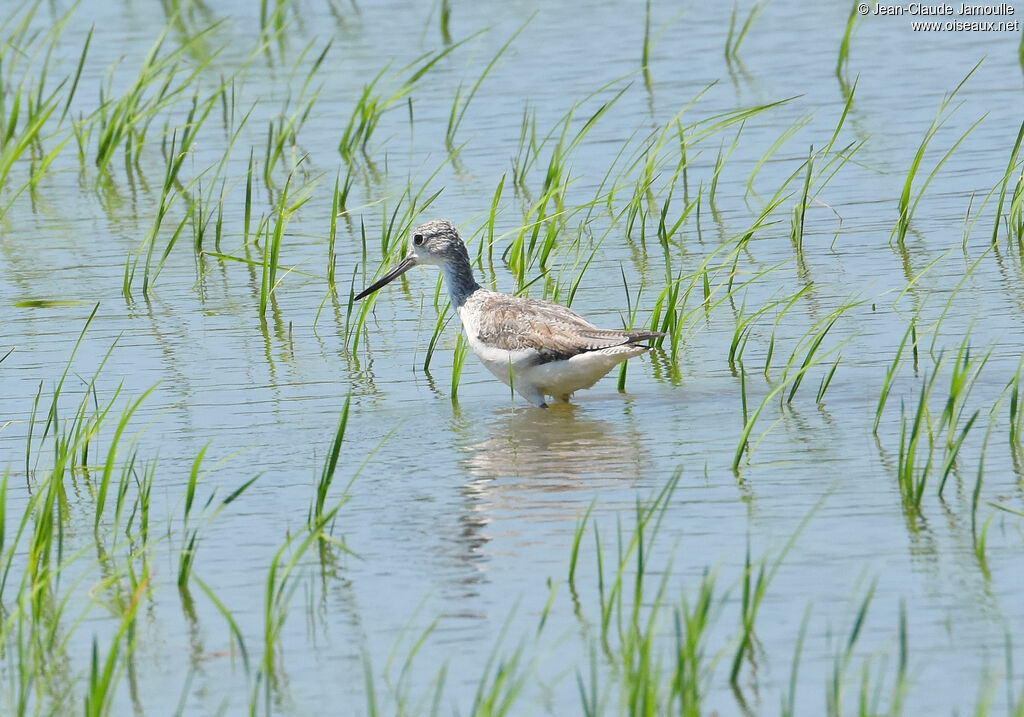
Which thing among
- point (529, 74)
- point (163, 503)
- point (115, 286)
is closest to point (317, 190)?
point (115, 286)

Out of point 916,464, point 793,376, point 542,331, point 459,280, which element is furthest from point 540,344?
point 916,464

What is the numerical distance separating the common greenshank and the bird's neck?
8.4 inches

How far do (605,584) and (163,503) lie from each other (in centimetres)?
216

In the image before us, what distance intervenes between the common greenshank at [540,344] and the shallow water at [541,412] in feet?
0.68

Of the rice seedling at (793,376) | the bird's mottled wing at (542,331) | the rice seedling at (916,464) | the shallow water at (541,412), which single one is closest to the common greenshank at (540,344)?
the bird's mottled wing at (542,331)

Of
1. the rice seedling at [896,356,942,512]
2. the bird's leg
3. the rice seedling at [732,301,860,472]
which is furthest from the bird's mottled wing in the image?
the rice seedling at [896,356,942,512]

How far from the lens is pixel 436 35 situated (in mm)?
18312

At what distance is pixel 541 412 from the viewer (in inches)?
321

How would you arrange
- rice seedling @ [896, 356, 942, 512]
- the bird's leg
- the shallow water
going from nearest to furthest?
the shallow water → rice seedling @ [896, 356, 942, 512] → the bird's leg

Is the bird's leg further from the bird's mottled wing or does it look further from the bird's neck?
the bird's neck

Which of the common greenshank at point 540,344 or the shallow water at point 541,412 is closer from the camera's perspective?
the shallow water at point 541,412

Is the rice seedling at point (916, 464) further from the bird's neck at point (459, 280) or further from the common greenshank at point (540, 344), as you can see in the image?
the bird's neck at point (459, 280)

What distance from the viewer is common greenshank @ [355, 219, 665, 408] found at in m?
7.71

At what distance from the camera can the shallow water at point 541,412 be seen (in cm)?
504
